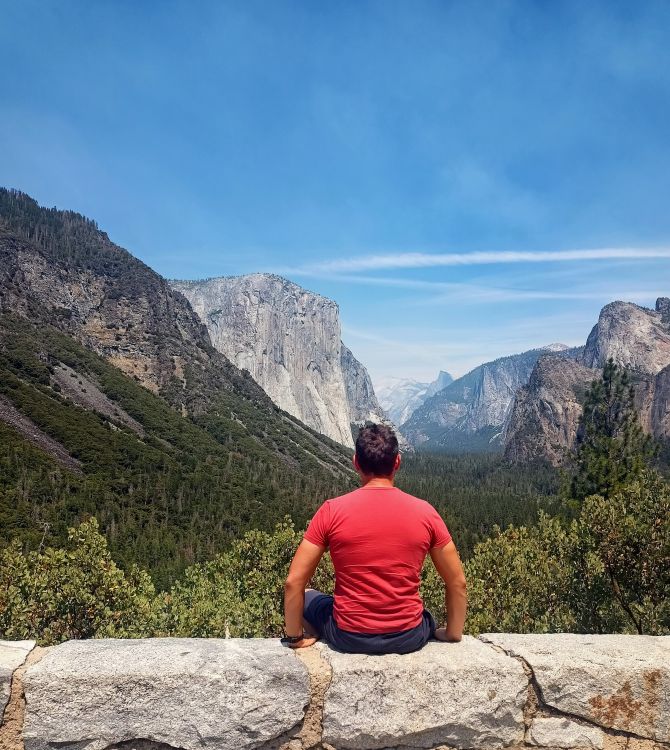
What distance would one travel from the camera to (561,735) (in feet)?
16.8

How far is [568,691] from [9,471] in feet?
352

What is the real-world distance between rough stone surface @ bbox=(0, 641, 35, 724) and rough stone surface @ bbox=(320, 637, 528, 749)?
2.89 metres

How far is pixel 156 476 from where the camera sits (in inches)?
4867

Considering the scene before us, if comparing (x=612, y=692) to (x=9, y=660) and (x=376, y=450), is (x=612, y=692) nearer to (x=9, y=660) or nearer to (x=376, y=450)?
(x=376, y=450)

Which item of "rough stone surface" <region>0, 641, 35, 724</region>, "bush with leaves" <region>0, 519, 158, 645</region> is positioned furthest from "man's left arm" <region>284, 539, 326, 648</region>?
"bush with leaves" <region>0, 519, 158, 645</region>

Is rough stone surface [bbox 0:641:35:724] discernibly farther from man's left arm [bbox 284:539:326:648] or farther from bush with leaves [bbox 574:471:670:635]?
bush with leaves [bbox 574:471:670:635]

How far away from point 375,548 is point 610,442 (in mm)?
32936

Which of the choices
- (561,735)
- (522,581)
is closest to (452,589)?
(561,735)

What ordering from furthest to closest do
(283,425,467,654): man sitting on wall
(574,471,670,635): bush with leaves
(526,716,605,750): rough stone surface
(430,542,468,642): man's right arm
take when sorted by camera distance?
(574,471,670,635): bush with leaves
(430,542,468,642): man's right arm
(283,425,467,654): man sitting on wall
(526,716,605,750): rough stone surface

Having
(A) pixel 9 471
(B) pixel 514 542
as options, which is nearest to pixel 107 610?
(B) pixel 514 542

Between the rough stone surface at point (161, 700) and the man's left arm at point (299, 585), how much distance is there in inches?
21.1

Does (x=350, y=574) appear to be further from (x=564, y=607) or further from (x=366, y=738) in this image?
Answer: (x=564, y=607)

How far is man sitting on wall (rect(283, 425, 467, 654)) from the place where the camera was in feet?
17.3

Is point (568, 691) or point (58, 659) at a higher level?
point (58, 659)
